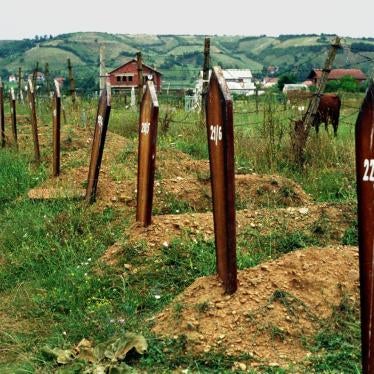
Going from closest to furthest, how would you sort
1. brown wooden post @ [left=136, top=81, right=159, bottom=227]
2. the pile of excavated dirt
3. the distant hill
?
brown wooden post @ [left=136, top=81, right=159, bottom=227]
the pile of excavated dirt
the distant hill

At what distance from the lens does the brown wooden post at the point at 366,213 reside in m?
2.80

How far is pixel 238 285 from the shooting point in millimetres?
4387

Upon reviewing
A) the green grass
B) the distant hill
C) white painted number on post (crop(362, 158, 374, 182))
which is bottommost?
the green grass

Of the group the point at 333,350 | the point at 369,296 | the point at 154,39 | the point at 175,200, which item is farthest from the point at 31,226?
the point at 154,39

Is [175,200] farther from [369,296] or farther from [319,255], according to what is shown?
[369,296]

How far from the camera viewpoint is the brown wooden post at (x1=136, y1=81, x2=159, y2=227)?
5922 millimetres

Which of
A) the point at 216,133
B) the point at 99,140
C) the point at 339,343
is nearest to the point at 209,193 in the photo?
the point at 99,140

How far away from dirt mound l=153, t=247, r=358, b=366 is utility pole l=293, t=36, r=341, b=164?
17.6 ft

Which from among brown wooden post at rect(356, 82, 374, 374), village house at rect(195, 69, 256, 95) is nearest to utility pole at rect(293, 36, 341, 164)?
village house at rect(195, 69, 256, 95)

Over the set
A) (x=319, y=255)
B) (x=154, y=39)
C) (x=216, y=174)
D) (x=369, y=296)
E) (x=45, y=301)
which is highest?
(x=154, y=39)

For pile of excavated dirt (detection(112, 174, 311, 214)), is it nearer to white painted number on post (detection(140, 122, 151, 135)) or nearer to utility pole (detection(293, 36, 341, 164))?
white painted number on post (detection(140, 122, 151, 135))

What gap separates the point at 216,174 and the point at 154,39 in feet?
534

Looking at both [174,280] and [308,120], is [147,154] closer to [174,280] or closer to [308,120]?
[174,280]

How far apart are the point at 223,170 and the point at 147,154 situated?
6.10 ft
